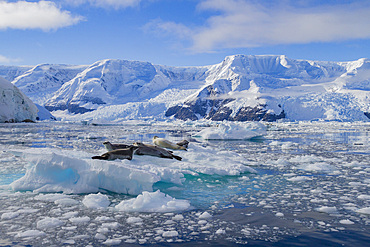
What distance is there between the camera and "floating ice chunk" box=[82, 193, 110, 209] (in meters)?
4.60

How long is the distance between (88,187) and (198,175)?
2358 millimetres

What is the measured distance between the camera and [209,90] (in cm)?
10175

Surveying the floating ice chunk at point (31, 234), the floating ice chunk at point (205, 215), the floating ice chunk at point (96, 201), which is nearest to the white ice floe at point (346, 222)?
the floating ice chunk at point (205, 215)

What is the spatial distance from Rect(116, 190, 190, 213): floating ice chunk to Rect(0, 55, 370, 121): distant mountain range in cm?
6581

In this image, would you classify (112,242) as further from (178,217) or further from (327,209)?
(327,209)

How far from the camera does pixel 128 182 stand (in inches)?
214

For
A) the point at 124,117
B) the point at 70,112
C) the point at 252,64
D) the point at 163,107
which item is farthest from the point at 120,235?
the point at 252,64

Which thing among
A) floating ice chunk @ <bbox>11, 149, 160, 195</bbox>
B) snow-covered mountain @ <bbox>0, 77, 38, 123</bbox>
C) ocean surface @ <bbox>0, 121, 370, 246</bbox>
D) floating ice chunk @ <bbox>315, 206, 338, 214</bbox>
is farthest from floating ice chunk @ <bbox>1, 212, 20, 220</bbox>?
snow-covered mountain @ <bbox>0, 77, 38, 123</bbox>

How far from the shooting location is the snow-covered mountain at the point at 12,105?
41188 millimetres

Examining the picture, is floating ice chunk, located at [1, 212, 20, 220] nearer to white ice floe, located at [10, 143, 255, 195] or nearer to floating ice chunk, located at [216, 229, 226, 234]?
white ice floe, located at [10, 143, 255, 195]

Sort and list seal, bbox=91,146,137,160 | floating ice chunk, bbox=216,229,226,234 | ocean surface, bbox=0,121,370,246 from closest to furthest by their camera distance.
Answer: ocean surface, bbox=0,121,370,246 → floating ice chunk, bbox=216,229,226,234 → seal, bbox=91,146,137,160

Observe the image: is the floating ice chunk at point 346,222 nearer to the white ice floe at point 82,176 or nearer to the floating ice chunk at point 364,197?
the floating ice chunk at point 364,197

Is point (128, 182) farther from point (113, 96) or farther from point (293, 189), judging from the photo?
point (113, 96)

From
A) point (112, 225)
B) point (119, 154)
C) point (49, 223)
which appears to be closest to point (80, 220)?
point (49, 223)
